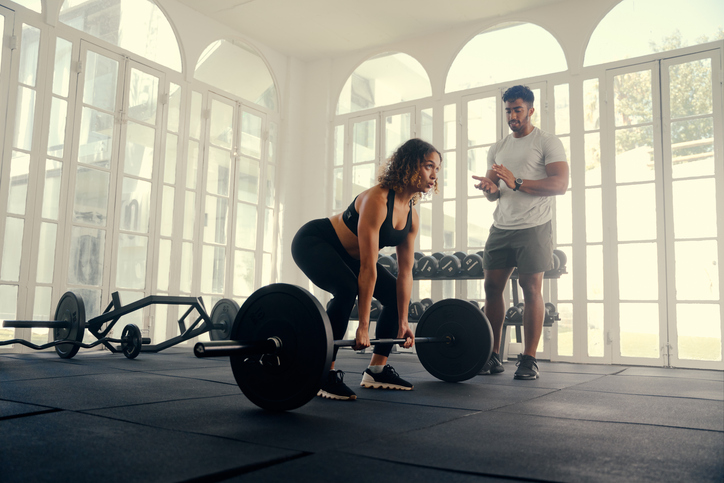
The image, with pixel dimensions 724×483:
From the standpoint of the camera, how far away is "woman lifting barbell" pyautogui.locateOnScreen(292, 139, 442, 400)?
1970 millimetres

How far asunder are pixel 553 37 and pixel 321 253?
3.66 meters

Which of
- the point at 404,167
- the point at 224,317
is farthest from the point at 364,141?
the point at 404,167

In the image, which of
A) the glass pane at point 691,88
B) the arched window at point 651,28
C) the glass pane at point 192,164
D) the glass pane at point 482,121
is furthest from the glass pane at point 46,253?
the glass pane at point 691,88

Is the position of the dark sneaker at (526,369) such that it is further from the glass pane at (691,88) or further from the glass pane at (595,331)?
the glass pane at (691,88)

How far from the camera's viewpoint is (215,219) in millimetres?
5270

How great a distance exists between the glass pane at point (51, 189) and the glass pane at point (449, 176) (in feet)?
10.1

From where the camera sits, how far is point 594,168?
452 cm

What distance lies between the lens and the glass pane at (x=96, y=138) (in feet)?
14.1

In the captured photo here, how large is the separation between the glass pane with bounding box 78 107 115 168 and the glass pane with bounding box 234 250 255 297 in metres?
1.50

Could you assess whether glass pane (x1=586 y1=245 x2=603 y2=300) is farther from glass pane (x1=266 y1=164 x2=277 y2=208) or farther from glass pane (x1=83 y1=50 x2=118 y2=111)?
glass pane (x1=83 y1=50 x2=118 y2=111)

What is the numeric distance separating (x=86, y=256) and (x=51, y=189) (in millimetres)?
537

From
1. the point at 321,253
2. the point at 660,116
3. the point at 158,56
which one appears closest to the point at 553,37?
the point at 660,116

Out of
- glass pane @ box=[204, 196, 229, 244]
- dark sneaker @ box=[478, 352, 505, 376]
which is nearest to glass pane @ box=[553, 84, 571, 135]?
dark sneaker @ box=[478, 352, 505, 376]

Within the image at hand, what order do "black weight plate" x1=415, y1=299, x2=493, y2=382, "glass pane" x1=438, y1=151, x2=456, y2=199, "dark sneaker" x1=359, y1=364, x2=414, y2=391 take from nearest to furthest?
1. "dark sneaker" x1=359, y1=364, x2=414, y2=391
2. "black weight plate" x1=415, y1=299, x2=493, y2=382
3. "glass pane" x1=438, y1=151, x2=456, y2=199
